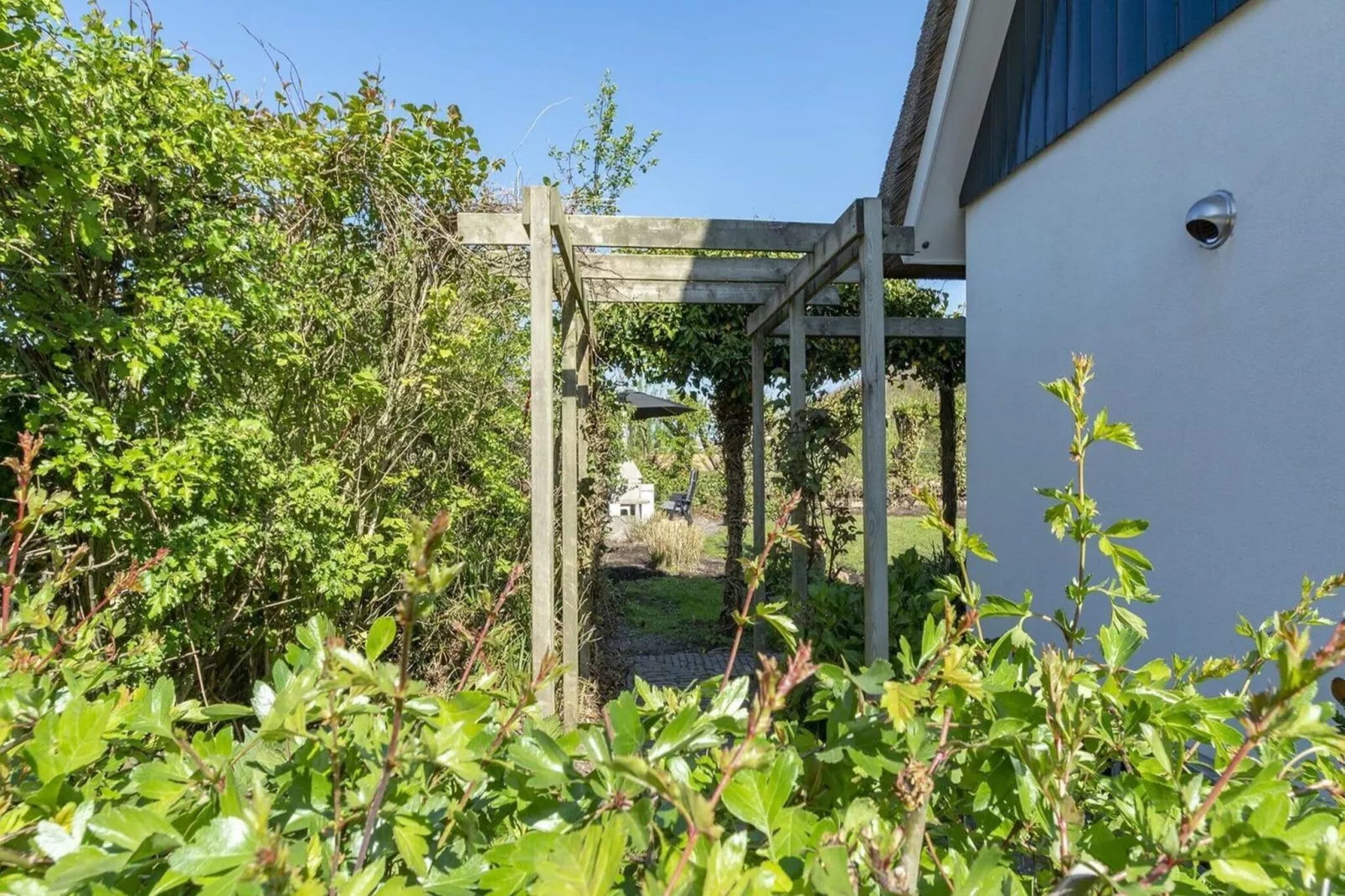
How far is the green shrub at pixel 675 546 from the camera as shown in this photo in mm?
10039

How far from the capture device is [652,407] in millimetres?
8375

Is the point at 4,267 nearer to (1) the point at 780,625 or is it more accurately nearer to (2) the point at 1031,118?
(1) the point at 780,625

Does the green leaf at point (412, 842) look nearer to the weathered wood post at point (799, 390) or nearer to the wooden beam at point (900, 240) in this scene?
the wooden beam at point (900, 240)

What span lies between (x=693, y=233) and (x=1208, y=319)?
2.27 m

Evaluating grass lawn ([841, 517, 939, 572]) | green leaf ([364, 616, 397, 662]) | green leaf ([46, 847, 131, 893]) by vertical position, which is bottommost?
grass lawn ([841, 517, 939, 572])

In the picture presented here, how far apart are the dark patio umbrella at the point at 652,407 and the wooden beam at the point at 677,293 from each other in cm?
324

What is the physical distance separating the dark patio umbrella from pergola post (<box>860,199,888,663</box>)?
525 cm

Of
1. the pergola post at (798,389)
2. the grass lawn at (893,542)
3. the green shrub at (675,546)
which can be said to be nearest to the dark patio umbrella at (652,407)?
the grass lawn at (893,542)

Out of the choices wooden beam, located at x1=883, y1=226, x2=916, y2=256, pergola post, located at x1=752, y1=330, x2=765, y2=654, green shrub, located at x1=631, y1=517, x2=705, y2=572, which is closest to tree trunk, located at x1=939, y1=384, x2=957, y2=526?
pergola post, located at x1=752, y1=330, x2=765, y2=654

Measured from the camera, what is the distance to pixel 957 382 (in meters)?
7.14

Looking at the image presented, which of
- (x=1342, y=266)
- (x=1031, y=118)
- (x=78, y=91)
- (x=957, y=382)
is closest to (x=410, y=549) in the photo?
(x=78, y=91)

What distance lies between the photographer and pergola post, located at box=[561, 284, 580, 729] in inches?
139

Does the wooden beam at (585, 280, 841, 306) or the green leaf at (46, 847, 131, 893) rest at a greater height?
the wooden beam at (585, 280, 841, 306)

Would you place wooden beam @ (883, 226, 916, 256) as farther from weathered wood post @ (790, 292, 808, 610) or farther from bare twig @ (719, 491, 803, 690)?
bare twig @ (719, 491, 803, 690)
